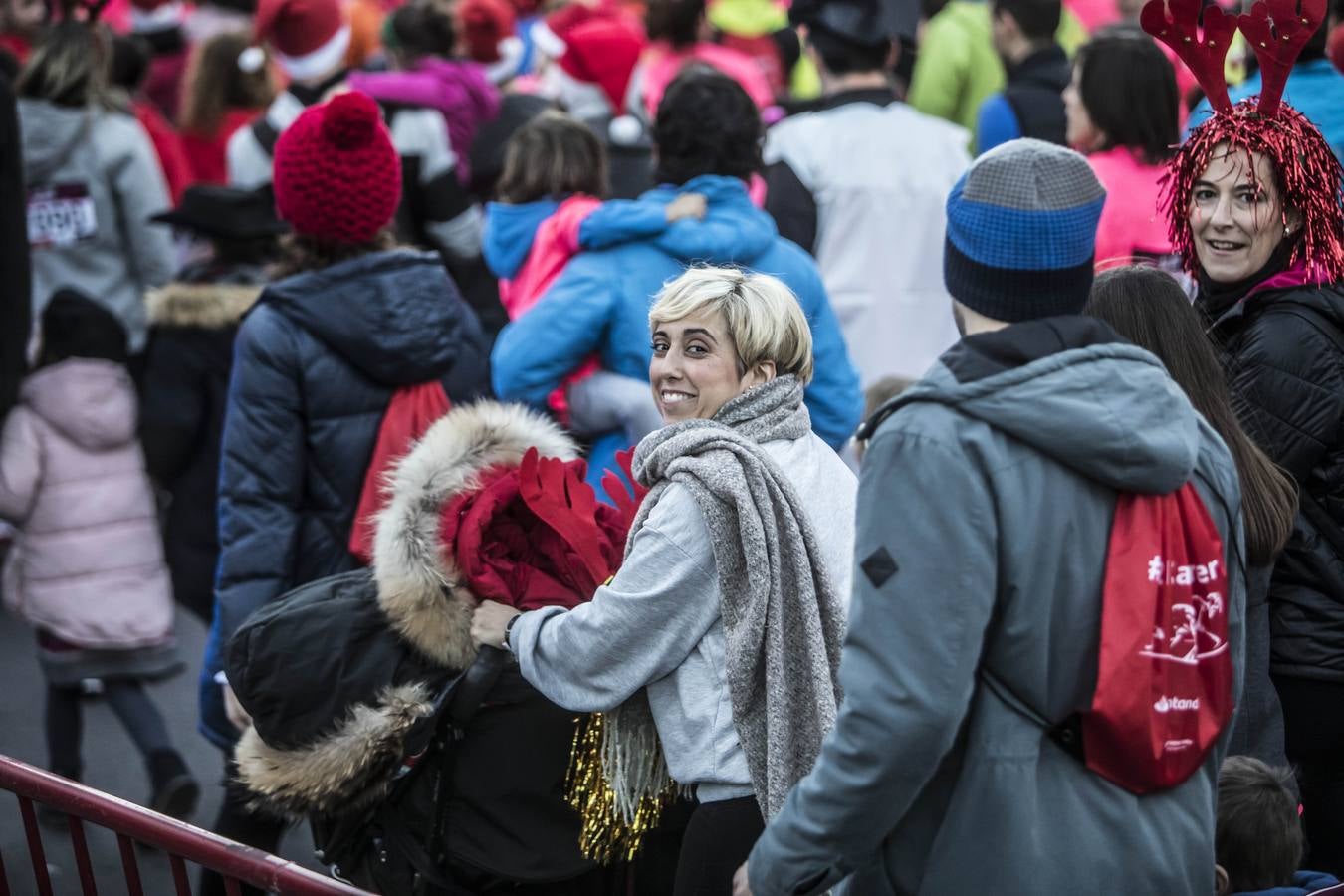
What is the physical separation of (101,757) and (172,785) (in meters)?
Answer: 0.73

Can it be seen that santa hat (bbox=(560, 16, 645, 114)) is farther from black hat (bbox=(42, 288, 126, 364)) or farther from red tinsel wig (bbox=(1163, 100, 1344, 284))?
red tinsel wig (bbox=(1163, 100, 1344, 284))

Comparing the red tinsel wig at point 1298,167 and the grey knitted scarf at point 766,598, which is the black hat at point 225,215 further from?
the red tinsel wig at point 1298,167

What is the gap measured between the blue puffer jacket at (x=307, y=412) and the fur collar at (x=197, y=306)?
894 mm

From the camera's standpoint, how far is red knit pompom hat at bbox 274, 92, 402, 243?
13.2ft

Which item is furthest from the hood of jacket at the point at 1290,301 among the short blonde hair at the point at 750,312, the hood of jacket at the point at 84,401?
the hood of jacket at the point at 84,401

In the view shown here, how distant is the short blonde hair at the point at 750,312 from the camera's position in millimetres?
2945

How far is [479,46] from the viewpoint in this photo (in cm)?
816

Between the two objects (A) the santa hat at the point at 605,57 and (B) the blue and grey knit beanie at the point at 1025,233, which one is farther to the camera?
(A) the santa hat at the point at 605,57

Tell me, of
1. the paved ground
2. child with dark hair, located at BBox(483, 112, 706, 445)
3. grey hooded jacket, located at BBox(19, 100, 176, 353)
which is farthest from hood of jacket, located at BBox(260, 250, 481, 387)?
grey hooded jacket, located at BBox(19, 100, 176, 353)

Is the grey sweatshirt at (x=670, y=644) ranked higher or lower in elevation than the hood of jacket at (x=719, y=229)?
lower

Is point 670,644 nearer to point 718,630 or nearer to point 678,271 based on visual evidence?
point 718,630

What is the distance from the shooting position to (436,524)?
3115 millimetres

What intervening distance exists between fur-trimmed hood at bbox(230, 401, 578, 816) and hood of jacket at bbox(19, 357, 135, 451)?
2091mm

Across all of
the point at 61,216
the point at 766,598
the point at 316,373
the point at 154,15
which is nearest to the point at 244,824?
the point at 316,373
